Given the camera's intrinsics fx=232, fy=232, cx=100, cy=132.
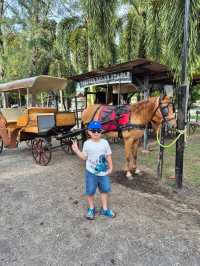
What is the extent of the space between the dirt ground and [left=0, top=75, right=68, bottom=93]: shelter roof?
2.70 metres

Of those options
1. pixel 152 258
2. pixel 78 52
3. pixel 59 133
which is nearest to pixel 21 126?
pixel 59 133

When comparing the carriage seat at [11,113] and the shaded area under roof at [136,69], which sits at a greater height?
the shaded area under roof at [136,69]

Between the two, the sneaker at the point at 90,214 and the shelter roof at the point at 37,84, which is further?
the shelter roof at the point at 37,84

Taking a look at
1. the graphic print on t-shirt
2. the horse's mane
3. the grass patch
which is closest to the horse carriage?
the horse's mane

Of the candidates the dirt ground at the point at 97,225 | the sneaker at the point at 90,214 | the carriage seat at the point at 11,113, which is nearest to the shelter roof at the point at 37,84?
the carriage seat at the point at 11,113

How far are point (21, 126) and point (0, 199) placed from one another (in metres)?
2.83

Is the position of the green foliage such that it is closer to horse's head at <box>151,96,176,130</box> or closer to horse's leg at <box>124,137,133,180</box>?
horse's head at <box>151,96,176,130</box>

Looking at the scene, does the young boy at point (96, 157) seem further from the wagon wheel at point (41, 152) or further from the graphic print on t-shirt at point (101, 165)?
the wagon wheel at point (41, 152)

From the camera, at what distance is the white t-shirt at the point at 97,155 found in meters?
3.33

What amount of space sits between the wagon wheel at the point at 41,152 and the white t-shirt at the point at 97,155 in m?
3.09

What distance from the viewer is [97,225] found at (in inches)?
132

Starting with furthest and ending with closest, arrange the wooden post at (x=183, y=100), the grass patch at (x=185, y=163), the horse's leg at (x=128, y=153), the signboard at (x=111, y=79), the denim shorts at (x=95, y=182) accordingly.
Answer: the signboard at (x=111, y=79)
the horse's leg at (x=128, y=153)
the grass patch at (x=185, y=163)
the wooden post at (x=183, y=100)
the denim shorts at (x=95, y=182)

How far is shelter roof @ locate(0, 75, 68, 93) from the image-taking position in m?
6.48

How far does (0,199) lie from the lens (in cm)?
438
